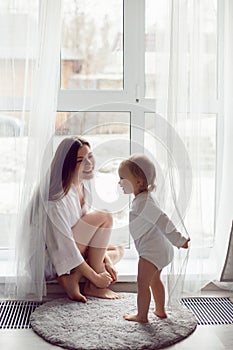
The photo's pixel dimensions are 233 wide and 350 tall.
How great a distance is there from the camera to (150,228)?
99.2 inches

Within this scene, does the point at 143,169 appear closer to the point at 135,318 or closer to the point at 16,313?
the point at 135,318

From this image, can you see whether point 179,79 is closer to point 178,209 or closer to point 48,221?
point 178,209

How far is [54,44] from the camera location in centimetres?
274

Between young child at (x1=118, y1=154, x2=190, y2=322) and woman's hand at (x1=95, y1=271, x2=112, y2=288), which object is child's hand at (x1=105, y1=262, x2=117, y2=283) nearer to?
woman's hand at (x1=95, y1=271, x2=112, y2=288)

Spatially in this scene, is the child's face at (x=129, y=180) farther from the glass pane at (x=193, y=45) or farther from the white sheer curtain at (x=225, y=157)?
the white sheer curtain at (x=225, y=157)

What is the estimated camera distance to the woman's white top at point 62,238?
8.98 ft

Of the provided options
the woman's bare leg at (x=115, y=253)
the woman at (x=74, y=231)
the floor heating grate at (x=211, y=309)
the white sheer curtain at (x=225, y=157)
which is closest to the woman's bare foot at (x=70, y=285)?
the woman at (x=74, y=231)

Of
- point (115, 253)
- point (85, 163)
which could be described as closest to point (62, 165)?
point (85, 163)

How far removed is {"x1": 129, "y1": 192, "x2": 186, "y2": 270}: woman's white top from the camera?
251 cm

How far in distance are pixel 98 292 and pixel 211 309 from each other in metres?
0.50

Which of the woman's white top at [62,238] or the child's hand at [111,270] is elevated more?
the woman's white top at [62,238]

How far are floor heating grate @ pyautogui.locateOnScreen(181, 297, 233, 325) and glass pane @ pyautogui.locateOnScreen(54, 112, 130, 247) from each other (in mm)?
424

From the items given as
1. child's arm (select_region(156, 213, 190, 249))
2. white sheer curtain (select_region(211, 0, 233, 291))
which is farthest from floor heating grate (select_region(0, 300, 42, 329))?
white sheer curtain (select_region(211, 0, 233, 291))

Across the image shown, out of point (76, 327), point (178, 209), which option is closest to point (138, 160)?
point (178, 209)
